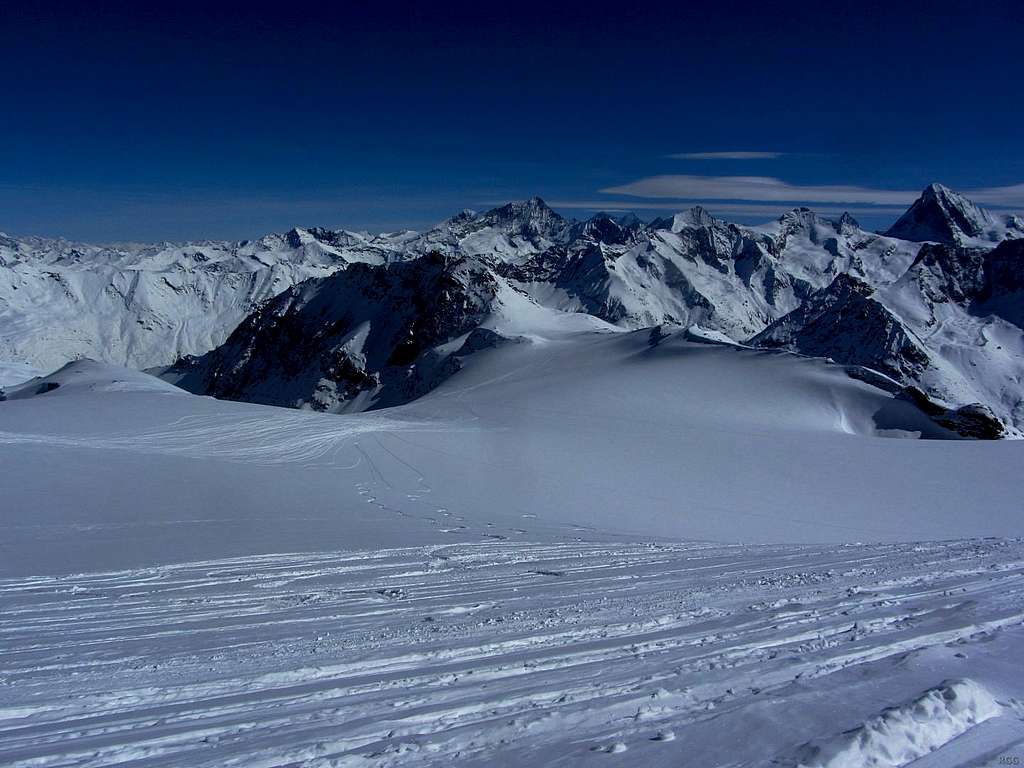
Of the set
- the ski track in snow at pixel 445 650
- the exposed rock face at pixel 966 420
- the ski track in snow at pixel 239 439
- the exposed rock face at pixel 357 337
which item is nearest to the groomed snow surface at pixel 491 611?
the ski track in snow at pixel 445 650

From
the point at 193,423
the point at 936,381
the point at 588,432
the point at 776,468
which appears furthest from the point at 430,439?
the point at 936,381

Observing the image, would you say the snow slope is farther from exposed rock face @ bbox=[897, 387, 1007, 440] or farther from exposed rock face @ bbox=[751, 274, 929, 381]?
exposed rock face @ bbox=[751, 274, 929, 381]

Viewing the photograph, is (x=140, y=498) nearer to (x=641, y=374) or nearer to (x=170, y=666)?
(x=170, y=666)

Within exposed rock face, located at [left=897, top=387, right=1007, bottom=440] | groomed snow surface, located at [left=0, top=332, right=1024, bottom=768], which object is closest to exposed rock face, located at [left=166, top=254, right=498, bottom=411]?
exposed rock face, located at [left=897, top=387, right=1007, bottom=440]

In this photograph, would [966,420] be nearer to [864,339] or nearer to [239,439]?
[239,439]

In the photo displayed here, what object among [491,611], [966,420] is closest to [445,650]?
[491,611]

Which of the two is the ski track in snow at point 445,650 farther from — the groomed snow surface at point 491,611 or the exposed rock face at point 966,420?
the exposed rock face at point 966,420
